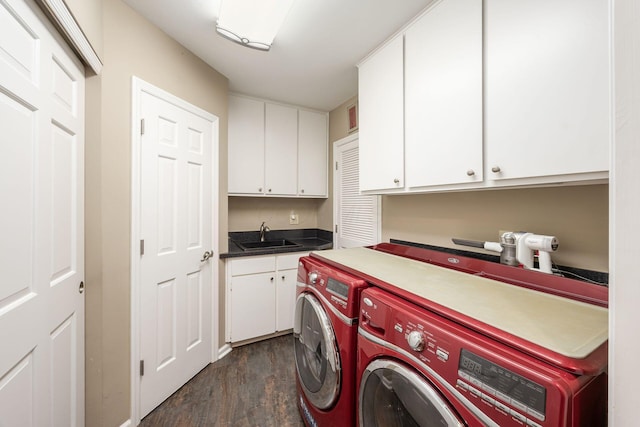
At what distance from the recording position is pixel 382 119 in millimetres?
1573

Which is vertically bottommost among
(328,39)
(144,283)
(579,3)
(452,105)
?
(144,283)

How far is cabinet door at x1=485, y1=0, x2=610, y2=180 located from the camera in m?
0.75

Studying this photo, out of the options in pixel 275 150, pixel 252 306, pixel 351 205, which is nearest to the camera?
pixel 252 306

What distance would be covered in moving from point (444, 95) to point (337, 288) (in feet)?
3.61

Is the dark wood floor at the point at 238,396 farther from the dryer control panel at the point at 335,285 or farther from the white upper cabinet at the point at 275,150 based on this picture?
the white upper cabinet at the point at 275,150

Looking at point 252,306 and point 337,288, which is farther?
point 252,306

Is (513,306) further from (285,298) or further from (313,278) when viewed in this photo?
(285,298)

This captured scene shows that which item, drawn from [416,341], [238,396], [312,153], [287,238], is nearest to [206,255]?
[238,396]

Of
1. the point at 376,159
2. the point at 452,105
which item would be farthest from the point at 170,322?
the point at 452,105

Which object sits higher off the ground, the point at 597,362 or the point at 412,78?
the point at 412,78

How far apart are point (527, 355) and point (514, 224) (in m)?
0.92

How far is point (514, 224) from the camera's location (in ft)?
4.00

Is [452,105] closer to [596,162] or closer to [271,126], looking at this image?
[596,162]

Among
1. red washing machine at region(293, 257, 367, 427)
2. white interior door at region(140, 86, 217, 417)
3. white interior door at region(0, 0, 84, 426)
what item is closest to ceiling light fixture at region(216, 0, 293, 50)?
white interior door at region(140, 86, 217, 417)
